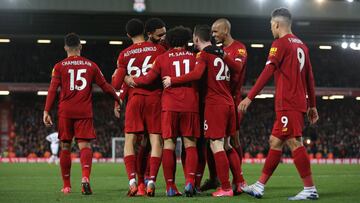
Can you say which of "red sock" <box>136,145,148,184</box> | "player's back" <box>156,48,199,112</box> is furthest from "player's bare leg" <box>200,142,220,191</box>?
"player's back" <box>156,48,199,112</box>

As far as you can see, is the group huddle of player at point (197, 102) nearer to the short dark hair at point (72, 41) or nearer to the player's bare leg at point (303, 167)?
the player's bare leg at point (303, 167)

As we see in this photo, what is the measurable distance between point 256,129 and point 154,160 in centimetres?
3386

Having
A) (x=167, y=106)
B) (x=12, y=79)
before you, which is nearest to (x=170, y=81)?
(x=167, y=106)

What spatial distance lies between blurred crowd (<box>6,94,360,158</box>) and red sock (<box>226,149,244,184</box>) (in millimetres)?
27374

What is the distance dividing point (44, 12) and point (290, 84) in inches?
984

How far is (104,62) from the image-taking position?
134 feet

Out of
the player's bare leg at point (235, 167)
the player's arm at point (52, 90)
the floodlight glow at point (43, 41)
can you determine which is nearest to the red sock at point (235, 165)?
the player's bare leg at point (235, 167)

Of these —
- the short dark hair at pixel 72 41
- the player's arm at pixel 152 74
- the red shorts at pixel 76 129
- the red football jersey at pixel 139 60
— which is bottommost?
the red shorts at pixel 76 129

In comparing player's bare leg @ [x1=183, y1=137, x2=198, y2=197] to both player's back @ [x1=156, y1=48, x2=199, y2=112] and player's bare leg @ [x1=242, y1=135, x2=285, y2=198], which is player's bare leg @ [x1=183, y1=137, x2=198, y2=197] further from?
player's bare leg @ [x1=242, y1=135, x2=285, y2=198]

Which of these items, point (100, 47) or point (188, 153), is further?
point (100, 47)

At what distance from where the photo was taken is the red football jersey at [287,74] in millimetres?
7562

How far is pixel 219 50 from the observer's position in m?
7.97

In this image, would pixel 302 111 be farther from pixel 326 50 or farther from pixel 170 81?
pixel 326 50

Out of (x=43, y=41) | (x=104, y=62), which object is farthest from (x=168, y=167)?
(x=104, y=62)
